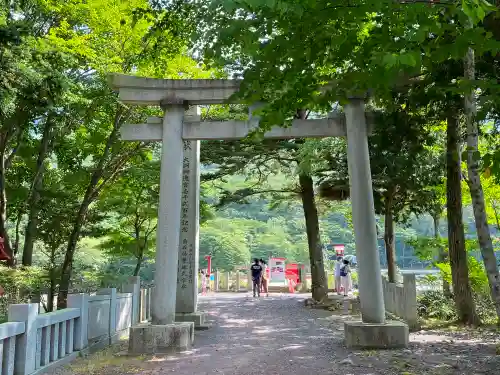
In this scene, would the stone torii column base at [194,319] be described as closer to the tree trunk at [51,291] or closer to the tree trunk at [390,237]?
the tree trunk at [51,291]

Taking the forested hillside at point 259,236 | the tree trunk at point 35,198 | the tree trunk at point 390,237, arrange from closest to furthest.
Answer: the tree trunk at point 35,198, the tree trunk at point 390,237, the forested hillside at point 259,236

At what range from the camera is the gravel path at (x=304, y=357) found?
5777 mm

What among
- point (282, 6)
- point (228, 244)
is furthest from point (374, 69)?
point (228, 244)

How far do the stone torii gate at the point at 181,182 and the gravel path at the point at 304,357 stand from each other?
39 centimetres

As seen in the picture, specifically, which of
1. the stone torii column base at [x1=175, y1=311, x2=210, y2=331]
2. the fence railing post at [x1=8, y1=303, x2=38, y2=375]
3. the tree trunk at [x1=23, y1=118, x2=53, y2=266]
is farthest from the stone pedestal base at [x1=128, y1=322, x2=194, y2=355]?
the tree trunk at [x1=23, y1=118, x2=53, y2=266]

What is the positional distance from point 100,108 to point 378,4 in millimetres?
9867

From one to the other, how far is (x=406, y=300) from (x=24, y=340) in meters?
7.02

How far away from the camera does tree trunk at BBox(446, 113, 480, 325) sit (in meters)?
9.15

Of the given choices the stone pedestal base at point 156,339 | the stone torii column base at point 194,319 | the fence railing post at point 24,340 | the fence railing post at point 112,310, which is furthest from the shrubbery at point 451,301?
the fence railing post at point 24,340

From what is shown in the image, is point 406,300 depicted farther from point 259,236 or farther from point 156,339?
point 259,236

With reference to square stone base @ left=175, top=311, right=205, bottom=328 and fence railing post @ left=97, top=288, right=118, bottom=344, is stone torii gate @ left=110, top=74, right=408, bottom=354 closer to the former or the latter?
fence railing post @ left=97, top=288, right=118, bottom=344

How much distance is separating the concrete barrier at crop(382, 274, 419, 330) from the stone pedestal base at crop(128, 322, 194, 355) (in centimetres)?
457

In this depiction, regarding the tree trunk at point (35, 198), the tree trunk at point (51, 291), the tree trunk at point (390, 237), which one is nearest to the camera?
the tree trunk at point (51, 291)

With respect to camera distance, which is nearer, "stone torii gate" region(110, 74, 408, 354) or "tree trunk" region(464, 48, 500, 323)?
"tree trunk" region(464, 48, 500, 323)
